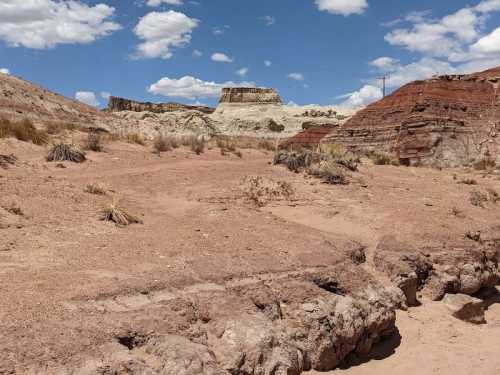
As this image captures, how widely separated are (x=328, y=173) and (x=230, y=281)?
23.2 ft

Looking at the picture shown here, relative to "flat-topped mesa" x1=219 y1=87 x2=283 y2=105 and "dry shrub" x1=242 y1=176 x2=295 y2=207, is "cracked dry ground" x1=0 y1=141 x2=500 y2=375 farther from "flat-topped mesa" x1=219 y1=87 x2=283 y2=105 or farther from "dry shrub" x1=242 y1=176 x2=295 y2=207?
"flat-topped mesa" x1=219 y1=87 x2=283 y2=105

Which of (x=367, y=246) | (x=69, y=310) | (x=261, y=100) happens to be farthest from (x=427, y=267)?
(x=261, y=100)

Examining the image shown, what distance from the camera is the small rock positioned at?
7273 mm

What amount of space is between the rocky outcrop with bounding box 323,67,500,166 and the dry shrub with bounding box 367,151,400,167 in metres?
0.31

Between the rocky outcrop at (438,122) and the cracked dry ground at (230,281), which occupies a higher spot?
the rocky outcrop at (438,122)

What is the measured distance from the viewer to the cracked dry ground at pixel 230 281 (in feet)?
13.6

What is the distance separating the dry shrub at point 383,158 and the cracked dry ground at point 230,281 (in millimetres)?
8633

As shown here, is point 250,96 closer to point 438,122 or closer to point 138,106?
point 138,106

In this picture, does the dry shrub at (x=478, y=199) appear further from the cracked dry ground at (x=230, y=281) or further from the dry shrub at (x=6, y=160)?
the dry shrub at (x=6, y=160)

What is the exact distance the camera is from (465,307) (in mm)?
7363

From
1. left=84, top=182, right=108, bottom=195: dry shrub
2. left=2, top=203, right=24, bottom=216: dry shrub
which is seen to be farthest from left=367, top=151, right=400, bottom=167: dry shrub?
left=2, top=203, right=24, bottom=216: dry shrub

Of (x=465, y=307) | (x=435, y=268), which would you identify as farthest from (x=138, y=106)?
(x=465, y=307)

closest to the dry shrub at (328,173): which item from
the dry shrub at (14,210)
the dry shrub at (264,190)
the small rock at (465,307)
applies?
the dry shrub at (264,190)

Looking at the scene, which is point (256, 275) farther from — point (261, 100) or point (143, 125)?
→ point (261, 100)
